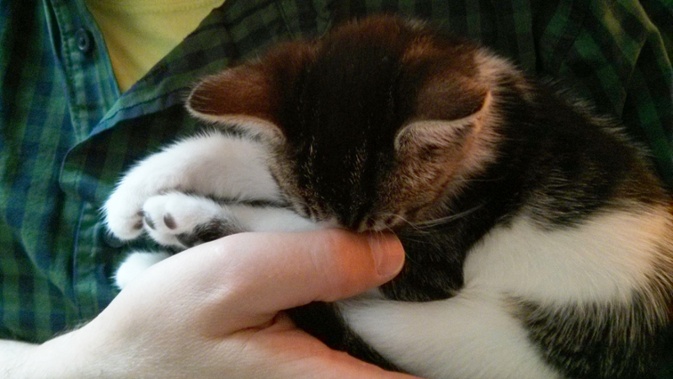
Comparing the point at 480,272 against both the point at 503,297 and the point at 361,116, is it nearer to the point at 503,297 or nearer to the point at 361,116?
the point at 503,297

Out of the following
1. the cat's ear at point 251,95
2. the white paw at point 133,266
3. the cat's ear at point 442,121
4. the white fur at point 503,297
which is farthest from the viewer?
the white paw at point 133,266

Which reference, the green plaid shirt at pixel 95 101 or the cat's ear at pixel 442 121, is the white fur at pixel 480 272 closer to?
the green plaid shirt at pixel 95 101

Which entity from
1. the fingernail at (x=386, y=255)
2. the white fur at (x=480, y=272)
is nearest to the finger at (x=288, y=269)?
the fingernail at (x=386, y=255)

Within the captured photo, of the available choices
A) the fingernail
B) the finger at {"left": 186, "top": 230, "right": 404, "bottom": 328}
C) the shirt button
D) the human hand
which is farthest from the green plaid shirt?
the fingernail

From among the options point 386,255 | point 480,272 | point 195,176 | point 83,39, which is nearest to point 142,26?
point 83,39

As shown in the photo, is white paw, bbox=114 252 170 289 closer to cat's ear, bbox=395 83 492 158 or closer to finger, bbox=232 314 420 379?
finger, bbox=232 314 420 379

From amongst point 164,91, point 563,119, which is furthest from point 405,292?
point 164,91

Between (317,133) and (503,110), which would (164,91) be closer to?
(317,133)
